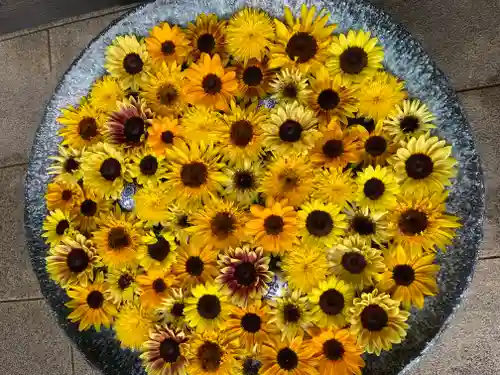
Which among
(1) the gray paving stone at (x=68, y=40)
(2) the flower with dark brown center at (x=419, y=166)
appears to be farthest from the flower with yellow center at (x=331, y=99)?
(1) the gray paving stone at (x=68, y=40)

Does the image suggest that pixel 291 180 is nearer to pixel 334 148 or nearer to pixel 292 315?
pixel 334 148

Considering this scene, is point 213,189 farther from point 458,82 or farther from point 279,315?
point 458,82

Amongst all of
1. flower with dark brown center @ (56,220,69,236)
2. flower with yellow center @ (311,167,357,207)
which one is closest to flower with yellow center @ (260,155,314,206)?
flower with yellow center @ (311,167,357,207)

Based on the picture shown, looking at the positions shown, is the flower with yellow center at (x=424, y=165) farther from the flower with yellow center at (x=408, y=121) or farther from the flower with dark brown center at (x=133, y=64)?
the flower with dark brown center at (x=133, y=64)

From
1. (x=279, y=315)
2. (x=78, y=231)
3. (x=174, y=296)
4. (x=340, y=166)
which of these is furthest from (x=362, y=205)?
(x=78, y=231)

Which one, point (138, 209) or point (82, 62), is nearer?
point (138, 209)

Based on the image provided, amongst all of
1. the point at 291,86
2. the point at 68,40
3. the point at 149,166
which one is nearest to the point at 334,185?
the point at 291,86
